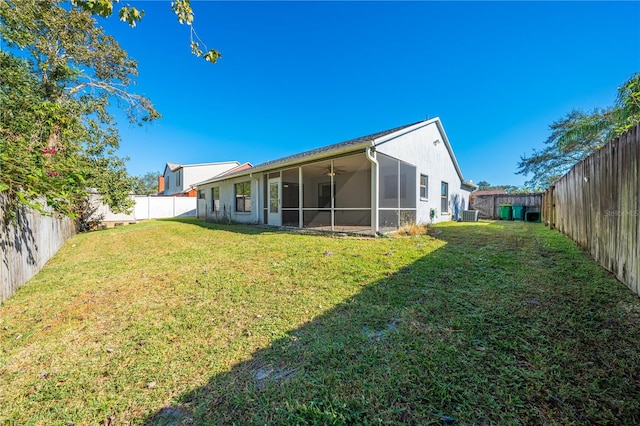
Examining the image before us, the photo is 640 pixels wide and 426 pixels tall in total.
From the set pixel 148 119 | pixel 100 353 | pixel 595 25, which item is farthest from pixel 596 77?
pixel 148 119

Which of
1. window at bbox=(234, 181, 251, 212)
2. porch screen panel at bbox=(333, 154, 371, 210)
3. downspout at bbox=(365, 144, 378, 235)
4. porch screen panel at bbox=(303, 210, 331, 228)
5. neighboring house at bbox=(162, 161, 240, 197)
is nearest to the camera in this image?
downspout at bbox=(365, 144, 378, 235)

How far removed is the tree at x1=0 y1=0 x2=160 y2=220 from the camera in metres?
5.07

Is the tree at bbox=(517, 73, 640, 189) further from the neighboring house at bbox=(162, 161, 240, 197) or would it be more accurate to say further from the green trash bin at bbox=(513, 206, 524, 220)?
the neighboring house at bbox=(162, 161, 240, 197)

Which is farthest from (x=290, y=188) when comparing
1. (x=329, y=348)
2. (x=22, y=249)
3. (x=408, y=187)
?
(x=329, y=348)

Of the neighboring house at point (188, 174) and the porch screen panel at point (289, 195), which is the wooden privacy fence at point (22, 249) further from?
the neighboring house at point (188, 174)

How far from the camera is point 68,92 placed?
1145 centimetres

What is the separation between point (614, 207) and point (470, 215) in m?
11.8

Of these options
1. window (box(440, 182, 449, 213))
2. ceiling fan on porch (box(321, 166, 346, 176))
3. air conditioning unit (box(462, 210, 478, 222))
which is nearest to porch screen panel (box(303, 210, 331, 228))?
ceiling fan on porch (box(321, 166, 346, 176))

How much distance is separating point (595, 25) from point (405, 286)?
11070mm

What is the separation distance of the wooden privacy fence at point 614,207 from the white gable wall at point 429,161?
4.92 metres

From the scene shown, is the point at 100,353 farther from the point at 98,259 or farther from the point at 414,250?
the point at 414,250

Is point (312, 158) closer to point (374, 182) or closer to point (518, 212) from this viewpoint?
point (374, 182)

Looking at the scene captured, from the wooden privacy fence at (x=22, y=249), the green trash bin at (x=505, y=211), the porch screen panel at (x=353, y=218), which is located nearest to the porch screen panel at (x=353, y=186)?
the porch screen panel at (x=353, y=218)

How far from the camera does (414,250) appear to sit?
5781 mm
